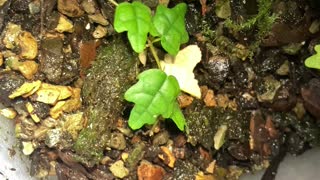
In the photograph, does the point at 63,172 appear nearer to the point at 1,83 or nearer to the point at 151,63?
the point at 1,83

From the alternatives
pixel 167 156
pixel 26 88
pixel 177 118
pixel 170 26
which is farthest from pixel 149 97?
pixel 26 88

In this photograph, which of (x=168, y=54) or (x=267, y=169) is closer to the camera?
(x=168, y=54)

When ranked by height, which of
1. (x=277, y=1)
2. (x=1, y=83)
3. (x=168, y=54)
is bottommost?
(x=1, y=83)

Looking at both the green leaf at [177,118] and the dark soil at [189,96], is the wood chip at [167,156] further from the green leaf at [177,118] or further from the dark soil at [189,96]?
the green leaf at [177,118]

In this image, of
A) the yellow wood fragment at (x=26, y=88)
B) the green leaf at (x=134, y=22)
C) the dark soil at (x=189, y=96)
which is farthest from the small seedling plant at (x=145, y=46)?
the yellow wood fragment at (x=26, y=88)

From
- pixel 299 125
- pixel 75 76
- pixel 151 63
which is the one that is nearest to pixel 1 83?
pixel 75 76

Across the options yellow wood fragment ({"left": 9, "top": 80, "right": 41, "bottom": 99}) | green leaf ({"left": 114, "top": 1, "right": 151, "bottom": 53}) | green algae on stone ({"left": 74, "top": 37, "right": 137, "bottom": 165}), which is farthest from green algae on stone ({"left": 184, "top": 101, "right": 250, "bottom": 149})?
yellow wood fragment ({"left": 9, "top": 80, "right": 41, "bottom": 99})

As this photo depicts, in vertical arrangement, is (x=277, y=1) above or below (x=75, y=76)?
above

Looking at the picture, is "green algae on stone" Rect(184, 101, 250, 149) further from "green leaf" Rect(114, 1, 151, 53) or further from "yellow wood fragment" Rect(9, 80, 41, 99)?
"yellow wood fragment" Rect(9, 80, 41, 99)
